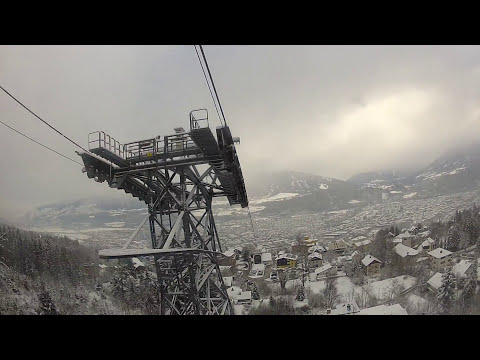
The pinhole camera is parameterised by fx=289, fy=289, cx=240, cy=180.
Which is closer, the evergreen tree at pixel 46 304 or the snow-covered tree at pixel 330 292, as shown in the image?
the evergreen tree at pixel 46 304

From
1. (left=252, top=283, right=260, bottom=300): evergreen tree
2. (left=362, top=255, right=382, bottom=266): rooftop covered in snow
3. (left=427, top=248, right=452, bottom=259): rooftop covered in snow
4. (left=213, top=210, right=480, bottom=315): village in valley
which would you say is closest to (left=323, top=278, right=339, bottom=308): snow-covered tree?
(left=213, top=210, right=480, bottom=315): village in valley

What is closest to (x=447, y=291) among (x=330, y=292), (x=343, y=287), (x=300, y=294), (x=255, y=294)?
(x=343, y=287)

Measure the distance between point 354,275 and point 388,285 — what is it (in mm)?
1013

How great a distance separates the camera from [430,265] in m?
7.46

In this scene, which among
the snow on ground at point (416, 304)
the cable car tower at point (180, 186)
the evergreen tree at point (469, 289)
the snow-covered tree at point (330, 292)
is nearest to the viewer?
the cable car tower at point (180, 186)

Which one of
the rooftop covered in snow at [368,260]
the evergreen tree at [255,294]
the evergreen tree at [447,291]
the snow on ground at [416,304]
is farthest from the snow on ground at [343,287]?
the evergreen tree at [447,291]

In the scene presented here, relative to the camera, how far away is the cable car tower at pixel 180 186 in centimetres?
465

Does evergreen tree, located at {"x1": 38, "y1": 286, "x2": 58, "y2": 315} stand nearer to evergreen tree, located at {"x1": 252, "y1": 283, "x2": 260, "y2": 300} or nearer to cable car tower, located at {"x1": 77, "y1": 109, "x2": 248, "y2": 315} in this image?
cable car tower, located at {"x1": 77, "y1": 109, "x2": 248, "y2": 315}

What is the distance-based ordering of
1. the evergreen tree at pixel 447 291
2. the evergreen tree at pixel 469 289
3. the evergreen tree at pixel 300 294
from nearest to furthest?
the evergreen tree at pixel 469 289, the evergreen tree at pixel 447 291, the evergreen tree at pixel 300 294

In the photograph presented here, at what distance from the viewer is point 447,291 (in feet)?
21.8

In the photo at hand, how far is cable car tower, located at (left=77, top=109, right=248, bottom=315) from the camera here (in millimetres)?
4648

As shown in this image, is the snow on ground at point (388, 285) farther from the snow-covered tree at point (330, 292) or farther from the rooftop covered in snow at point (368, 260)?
the snow-covered tree at point (330, 292)

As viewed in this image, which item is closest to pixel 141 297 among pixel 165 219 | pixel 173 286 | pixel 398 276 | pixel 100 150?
pixel 173 286

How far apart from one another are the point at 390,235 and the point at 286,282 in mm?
3297
